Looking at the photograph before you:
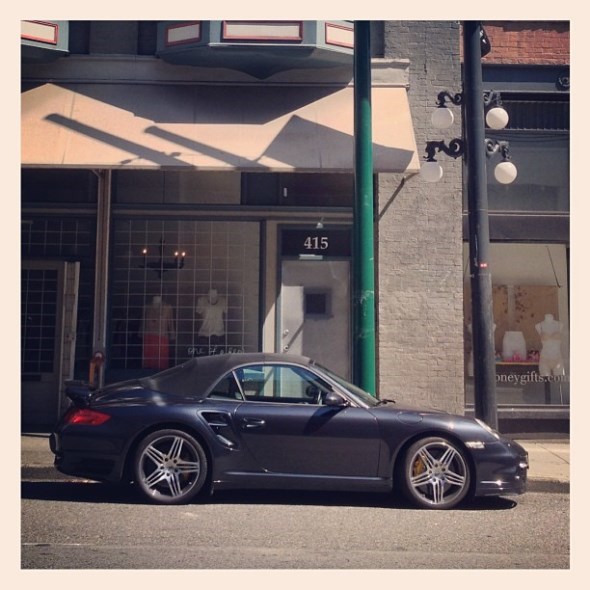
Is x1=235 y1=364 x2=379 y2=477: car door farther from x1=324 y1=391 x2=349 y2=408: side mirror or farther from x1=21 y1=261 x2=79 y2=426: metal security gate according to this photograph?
x1=21 y1=261 x2=79 y2=426: metal security gate

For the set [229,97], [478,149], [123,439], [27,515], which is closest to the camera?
[27,515]

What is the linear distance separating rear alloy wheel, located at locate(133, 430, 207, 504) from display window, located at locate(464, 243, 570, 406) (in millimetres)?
5700

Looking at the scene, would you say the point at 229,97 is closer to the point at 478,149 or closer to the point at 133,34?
the point at 133,34

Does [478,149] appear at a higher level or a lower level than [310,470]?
higher

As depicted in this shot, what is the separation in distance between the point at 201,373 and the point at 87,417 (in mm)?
1103

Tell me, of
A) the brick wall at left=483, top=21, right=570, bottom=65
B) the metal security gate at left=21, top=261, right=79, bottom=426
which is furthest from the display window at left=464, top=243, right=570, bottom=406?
the metal security gate at left=21, top=261, right=79, bottom=426

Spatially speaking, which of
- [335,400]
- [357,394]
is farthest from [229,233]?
[335,400]

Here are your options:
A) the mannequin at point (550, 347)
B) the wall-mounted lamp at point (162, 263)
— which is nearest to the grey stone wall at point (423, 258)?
the mannequin at point (550, 347)

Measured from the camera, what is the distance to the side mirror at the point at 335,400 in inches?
259

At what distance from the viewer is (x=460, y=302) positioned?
10984 mm

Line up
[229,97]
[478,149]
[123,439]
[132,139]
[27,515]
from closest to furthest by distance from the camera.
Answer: [27,515], [123,439], [478,149], [132,139], [229,97]

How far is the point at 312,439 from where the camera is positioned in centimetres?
651

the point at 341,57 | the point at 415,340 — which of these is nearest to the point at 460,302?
the point at 415,340

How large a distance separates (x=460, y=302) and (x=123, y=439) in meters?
6.13
